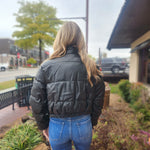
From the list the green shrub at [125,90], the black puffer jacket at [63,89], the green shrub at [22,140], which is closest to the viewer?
the black puffer jacket at [63,89]

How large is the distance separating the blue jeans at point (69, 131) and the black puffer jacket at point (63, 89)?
63 millimetres

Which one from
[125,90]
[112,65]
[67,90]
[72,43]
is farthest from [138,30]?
[112,65]

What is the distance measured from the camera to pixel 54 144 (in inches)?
49.1

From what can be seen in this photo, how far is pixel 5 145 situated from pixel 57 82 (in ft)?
6.12

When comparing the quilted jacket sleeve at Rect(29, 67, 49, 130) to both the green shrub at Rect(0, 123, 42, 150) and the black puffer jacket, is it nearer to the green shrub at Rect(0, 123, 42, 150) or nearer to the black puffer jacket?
the black puffer jacket

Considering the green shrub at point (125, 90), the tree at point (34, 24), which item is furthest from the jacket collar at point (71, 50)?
the tree at point (34, 24)

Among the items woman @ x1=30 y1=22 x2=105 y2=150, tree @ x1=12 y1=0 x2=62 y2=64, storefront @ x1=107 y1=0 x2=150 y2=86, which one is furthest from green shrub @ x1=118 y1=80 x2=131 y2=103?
tree @ x1=12 y1=0 x2=62 y2=64

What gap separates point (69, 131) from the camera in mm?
1197

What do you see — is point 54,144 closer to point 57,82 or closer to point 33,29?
point 57,82

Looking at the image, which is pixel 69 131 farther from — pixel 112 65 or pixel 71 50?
pixel 112 65

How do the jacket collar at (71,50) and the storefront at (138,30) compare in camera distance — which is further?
the storefront at (138,30)

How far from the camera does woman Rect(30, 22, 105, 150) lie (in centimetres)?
117

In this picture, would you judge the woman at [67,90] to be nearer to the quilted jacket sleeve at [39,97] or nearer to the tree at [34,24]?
the quilted jacket sleeve at [39,97]

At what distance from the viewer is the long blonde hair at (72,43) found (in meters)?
1.25
